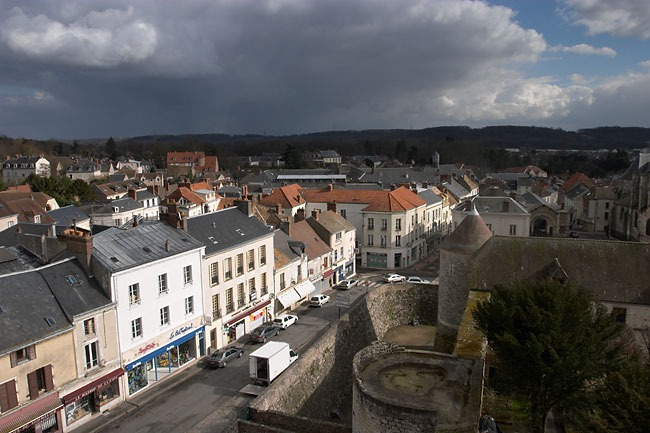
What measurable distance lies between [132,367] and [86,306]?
12.8 feet

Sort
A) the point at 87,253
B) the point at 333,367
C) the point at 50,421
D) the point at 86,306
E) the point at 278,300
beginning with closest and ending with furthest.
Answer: the point at 50,421 < the point at 86,306 < the point at 87,253 < the point at 333,367 < the point at 278,300

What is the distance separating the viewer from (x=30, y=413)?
1742 cm

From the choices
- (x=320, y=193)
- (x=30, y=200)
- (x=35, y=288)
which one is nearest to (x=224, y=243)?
(x=35, y=288)

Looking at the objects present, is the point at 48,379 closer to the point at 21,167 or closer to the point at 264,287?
the point at 264,287

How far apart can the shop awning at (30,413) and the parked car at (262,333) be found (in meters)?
12.1

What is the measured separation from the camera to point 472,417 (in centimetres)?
1362

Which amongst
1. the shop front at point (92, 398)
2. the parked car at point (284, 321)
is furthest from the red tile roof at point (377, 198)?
the shop front at point (92, 398)

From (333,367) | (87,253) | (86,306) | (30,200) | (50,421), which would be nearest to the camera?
(50,421)

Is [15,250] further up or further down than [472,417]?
further up

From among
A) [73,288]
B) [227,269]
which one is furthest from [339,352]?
[73,288]

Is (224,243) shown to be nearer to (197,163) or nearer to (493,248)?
(493,248)

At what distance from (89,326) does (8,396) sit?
12.6 ft

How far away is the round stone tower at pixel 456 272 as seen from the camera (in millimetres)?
25359

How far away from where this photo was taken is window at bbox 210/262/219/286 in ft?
89.4
